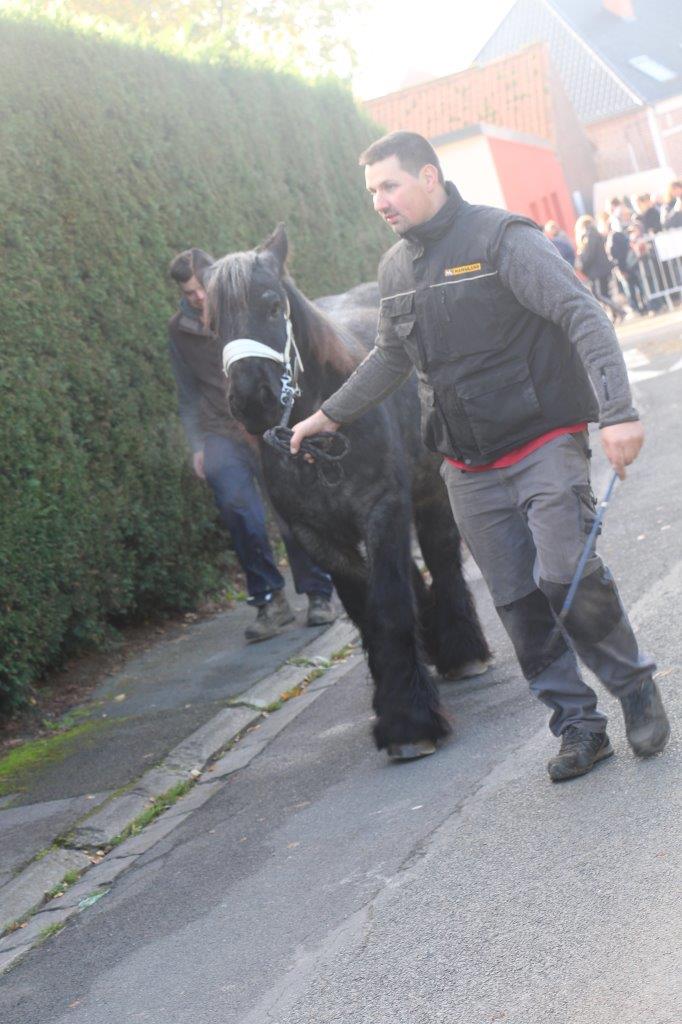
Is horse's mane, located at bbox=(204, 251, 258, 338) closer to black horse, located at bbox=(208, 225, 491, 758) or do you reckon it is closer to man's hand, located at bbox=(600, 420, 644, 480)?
black horse, located at bbox=(208, 225, 491, 758)

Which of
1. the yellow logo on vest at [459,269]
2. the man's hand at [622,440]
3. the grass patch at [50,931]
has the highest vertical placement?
the yellow logo on vest at [459,269]

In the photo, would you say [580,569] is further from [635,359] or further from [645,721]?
[635,359]

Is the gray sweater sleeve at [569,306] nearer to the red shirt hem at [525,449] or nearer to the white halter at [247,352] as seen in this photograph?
the red shirt hem at [525,449]

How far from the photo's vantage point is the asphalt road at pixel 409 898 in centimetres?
378

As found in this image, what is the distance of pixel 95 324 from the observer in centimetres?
981

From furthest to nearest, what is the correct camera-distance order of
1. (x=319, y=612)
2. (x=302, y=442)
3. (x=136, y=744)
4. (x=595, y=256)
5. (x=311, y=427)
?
(x=595, y=256), (x=319, y=612), (x=136, y=744), (x=302, y=442), (x=311, y=427)

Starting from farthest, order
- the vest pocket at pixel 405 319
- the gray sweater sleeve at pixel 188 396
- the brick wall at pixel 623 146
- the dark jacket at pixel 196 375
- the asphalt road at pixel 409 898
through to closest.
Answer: the brick wall at pixel 623 146
the gray sweater sleeve at pixel 188 396
the dark jacket at pixel 196 375
the vest pocket at pixel 405 319
the asphalt road at pixel 409 898

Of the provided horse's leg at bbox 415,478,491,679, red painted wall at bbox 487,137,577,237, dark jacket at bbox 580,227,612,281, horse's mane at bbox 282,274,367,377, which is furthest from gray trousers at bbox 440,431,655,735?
red painted wall at bbox 487,137,577,237

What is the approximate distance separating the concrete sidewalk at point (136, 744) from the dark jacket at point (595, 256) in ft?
59.9

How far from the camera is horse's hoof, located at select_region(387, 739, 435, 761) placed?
6090 millimetres

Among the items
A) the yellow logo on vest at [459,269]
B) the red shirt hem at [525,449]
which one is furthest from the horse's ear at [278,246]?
the red shirt hem at [525,449]

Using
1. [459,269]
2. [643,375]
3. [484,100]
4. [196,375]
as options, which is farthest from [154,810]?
[484,100]

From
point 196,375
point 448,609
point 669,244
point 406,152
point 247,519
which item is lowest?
point 448,609

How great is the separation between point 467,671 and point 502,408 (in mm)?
2436
